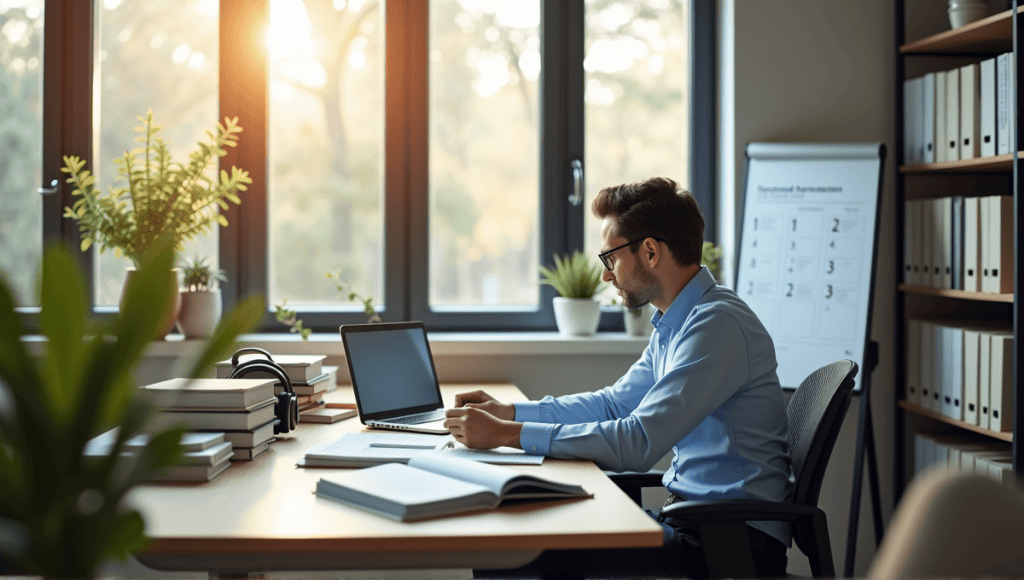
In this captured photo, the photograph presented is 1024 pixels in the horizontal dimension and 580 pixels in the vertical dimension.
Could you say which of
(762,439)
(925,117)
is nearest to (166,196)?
(762,439)

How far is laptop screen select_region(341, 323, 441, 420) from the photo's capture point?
202 centimetres

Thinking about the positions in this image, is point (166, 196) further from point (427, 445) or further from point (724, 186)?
point (724, 186)

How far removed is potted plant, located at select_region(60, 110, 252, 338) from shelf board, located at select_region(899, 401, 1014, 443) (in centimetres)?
244

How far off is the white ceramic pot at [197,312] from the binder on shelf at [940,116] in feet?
8.23

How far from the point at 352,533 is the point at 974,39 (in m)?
2.63

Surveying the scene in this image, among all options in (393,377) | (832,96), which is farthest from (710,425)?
(832,96)

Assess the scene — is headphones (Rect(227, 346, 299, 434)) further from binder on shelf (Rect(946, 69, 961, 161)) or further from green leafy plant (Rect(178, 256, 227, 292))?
binder on shelf (Rect(946, 69, 961, 161))

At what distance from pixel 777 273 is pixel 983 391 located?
28.4 inches

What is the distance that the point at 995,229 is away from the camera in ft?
8.05

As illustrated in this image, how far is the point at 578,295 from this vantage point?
2.92 m

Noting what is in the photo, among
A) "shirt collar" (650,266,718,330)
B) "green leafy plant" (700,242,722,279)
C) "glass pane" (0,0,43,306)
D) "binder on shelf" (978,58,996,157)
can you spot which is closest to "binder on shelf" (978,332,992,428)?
"binder on shelf" (978,58,996,157)

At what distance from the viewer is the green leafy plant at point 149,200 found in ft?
8.64

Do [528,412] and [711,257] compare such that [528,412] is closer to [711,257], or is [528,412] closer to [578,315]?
[578,315]

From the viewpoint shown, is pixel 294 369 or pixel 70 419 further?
pixel 294 369
